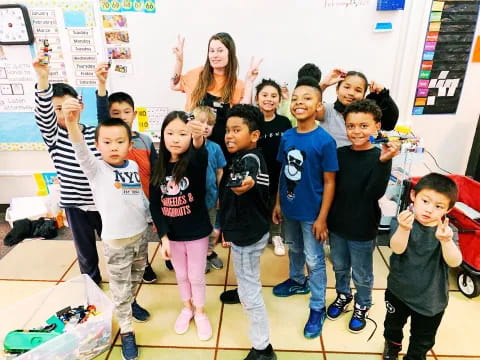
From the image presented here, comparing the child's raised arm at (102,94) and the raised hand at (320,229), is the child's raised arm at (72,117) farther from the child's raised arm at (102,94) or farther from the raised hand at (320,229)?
the raised hand at (320,229)

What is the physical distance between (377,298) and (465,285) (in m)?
0.51

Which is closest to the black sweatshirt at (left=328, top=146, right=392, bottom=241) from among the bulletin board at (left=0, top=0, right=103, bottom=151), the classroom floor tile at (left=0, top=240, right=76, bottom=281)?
the classroom floor tile at (left=0, top=240, right=76, bottom=281)

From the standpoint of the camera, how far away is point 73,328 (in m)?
1.57

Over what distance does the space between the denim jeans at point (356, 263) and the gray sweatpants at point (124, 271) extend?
90 cm

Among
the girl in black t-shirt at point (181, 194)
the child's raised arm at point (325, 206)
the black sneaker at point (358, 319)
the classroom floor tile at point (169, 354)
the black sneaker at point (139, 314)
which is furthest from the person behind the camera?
the black sneaker at point (139, 314)

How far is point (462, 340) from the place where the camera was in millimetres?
1757

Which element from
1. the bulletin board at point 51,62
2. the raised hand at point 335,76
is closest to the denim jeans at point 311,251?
the raised hand at point 335,76

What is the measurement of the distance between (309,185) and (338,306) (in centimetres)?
72

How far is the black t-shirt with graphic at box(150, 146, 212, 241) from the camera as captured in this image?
150cm

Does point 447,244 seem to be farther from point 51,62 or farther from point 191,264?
point 51,62

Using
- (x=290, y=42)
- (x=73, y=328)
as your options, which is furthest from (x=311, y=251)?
(x=290, y=42)

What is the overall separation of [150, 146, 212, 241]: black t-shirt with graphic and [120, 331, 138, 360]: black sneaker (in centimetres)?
52

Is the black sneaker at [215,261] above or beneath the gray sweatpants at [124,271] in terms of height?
beneath

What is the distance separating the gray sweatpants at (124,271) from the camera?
5.07ft
